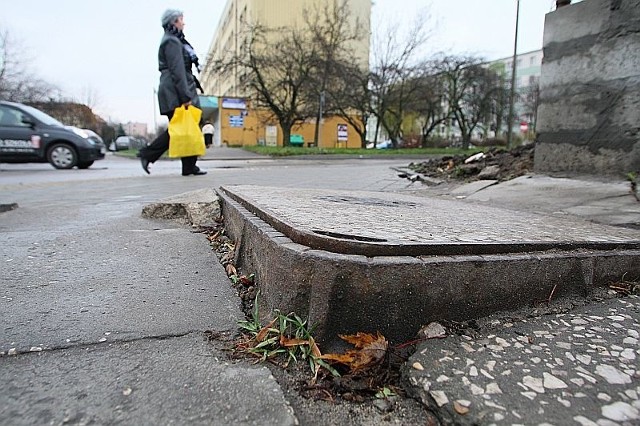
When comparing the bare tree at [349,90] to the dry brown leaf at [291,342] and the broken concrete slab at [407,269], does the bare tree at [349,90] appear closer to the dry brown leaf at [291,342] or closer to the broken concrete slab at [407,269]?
the broken concrete slab at [407,269]

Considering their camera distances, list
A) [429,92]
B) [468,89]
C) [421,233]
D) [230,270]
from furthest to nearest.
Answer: [468,89] → [429,92] → [230,270] → [421,233]

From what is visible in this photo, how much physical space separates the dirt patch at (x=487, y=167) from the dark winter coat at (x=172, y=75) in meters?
3.47

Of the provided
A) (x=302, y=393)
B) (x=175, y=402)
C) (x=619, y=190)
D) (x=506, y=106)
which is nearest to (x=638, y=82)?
(x=619, y=190)

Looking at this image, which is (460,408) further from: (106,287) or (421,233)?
(106,287)

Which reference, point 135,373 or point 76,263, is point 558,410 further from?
point 76,263

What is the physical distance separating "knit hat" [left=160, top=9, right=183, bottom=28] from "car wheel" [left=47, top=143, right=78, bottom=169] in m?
5.82

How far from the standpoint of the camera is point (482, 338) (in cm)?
Answer: 119

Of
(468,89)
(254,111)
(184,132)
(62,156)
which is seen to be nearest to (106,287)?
(184,132)

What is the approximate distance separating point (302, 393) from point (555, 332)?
0.76 m

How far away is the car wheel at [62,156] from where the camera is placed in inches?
384

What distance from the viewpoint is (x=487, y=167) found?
4992 millimetres

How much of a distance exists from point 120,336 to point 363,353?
72cm

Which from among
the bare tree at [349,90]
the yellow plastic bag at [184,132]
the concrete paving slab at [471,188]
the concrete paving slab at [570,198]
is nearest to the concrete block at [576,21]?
the concrete paving slab at [570,198]

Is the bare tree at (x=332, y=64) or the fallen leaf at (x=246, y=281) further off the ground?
the bare tree at (x=332, y=64)
